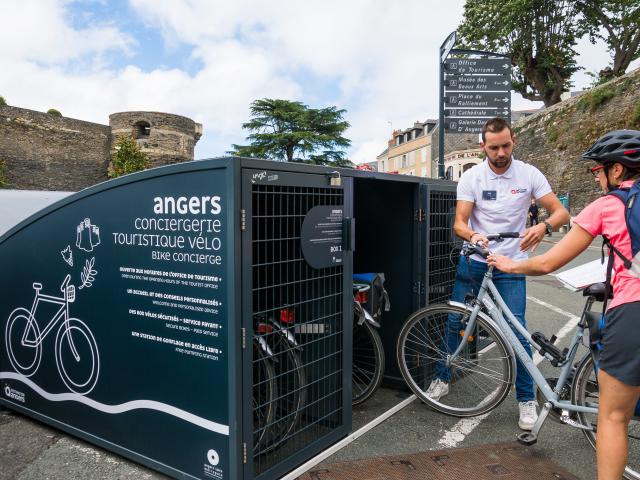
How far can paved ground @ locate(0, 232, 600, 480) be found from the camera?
2861mm

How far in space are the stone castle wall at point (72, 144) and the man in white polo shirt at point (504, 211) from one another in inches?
1515

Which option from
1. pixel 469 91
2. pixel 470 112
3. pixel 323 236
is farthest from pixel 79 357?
pixel 469 91

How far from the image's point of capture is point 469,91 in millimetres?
9031

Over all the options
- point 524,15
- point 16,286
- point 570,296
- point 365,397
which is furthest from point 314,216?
point 524,15

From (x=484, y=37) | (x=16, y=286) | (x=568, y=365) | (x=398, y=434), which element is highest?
(x=484, y=37)

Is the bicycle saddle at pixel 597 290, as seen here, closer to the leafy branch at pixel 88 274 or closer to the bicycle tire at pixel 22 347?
the leafy branch at pixel 88 274

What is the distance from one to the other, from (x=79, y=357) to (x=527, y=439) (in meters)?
2.80

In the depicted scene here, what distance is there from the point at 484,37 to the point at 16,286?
34.1 metres

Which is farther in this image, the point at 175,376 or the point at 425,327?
the point at 425,327

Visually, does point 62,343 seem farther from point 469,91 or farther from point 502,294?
point 469,91

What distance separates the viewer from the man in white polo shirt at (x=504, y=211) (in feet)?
11.3

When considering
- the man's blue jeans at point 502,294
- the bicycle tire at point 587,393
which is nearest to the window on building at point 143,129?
the man's blue jeans at point 502,294

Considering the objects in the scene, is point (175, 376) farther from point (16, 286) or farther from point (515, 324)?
point (515, 324)

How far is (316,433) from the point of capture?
123 inches
